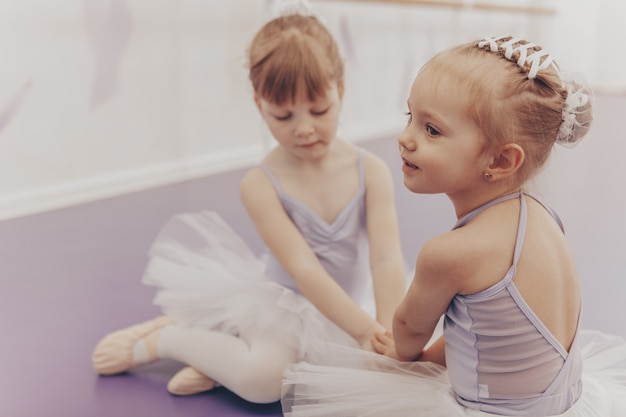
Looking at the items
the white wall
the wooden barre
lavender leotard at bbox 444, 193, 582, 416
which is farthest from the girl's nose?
the wooden barre

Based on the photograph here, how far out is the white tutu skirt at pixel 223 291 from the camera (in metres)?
1.09

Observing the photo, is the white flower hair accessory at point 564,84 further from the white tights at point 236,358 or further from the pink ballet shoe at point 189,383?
the pink ballet shoe at point 189,383

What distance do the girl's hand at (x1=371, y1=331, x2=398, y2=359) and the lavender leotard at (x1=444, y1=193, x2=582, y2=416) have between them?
0.12m

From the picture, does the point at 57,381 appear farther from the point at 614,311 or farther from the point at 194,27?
the point at 194,27

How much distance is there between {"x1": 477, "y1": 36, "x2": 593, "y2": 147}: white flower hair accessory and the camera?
726 millimetres

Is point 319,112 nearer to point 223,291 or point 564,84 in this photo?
point 223,291

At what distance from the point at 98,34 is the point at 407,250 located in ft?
3.66

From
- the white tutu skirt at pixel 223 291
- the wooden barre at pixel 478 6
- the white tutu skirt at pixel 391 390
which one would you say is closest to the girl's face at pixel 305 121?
the white tutu skirt at pixel 223 291

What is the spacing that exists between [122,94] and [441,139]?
164cm

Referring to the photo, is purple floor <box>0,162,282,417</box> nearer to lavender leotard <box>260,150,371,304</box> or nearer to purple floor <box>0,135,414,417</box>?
purple floor <box>0,135,414,417</box>

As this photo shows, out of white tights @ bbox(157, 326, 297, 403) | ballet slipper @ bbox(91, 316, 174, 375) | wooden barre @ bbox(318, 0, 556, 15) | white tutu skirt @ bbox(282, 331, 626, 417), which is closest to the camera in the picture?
white tutu skirt @ bbox(282, 331, 626, 417)

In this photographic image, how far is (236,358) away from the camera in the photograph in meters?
1.08

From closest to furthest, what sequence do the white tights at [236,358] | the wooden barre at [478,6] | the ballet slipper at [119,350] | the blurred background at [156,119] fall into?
the white tights at [236,358] → the ballet slipper at [119,350] → the blurred background at [156,119] → the wooden barre at [478,6]

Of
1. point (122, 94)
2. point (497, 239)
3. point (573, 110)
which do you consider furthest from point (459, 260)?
point (122, 94)
